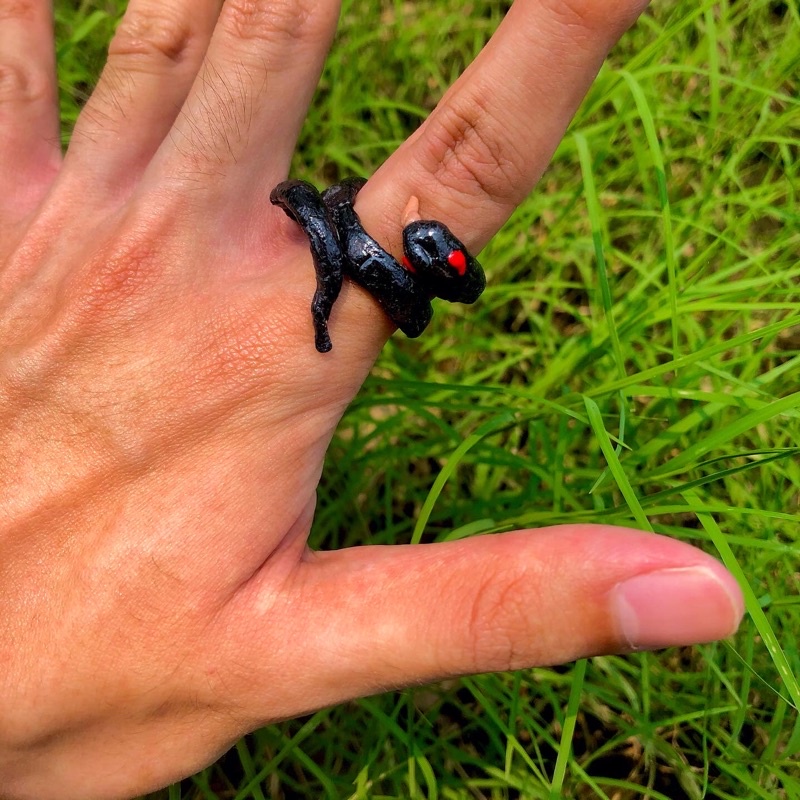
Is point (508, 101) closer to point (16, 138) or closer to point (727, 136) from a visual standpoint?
point (727, 136)

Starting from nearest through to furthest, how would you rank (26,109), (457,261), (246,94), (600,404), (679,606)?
(679,606) < (457,261) < (246,94) < (600,404) < (26,109)

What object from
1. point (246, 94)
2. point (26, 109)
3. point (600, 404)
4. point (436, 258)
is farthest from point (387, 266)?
point (26, 109)

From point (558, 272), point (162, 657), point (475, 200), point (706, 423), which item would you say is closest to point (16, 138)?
point (475, 200)

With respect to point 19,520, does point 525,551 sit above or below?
above

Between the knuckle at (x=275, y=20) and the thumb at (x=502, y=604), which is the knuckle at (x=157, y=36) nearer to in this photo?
the knuckle at (x=275, y=20)

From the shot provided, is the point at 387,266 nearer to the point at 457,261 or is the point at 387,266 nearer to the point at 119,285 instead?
the point at 457,261
